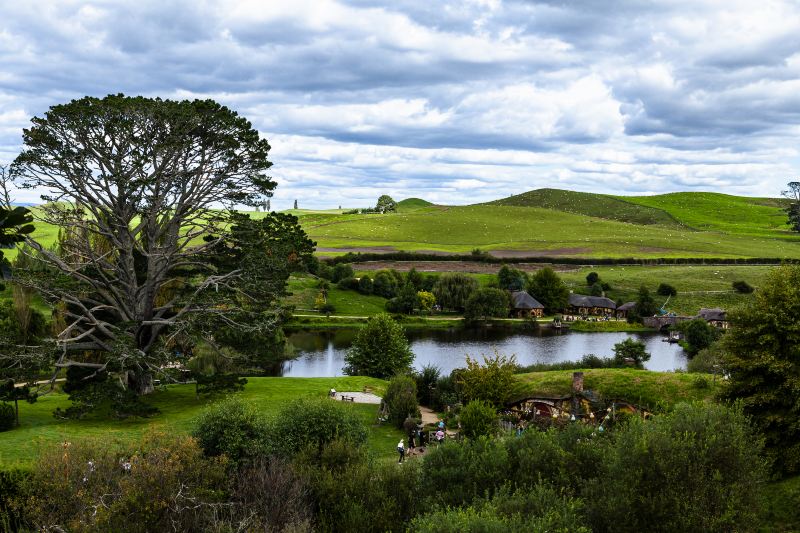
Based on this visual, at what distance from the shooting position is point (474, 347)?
79375mm

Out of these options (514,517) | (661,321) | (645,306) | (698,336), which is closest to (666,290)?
(645,306)

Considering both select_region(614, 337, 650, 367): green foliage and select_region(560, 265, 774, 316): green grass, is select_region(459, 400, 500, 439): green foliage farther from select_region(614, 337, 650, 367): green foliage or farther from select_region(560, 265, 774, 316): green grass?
select_region(560, 265, 774, 316): green grass

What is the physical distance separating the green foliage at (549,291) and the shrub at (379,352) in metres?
58.2

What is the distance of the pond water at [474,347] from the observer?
69125 millimetres

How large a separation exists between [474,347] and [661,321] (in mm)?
35638

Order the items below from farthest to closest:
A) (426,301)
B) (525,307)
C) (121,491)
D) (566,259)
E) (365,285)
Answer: (566,259)
(365,285)
(525,307)
(426,301)
(121,491)

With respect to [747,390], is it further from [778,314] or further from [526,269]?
[526,269]

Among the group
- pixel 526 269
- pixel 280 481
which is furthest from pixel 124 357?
pixel 526 269

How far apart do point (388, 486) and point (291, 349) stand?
170ft

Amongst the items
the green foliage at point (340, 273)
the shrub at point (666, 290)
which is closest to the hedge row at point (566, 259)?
the green foliage at point (340, 273)

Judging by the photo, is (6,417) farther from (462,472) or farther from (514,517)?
(514,517)

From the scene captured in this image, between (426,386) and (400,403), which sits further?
(426,386)

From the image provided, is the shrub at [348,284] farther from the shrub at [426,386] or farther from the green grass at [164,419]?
the shrub at [426,386]

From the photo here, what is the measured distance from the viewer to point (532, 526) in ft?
50.7
